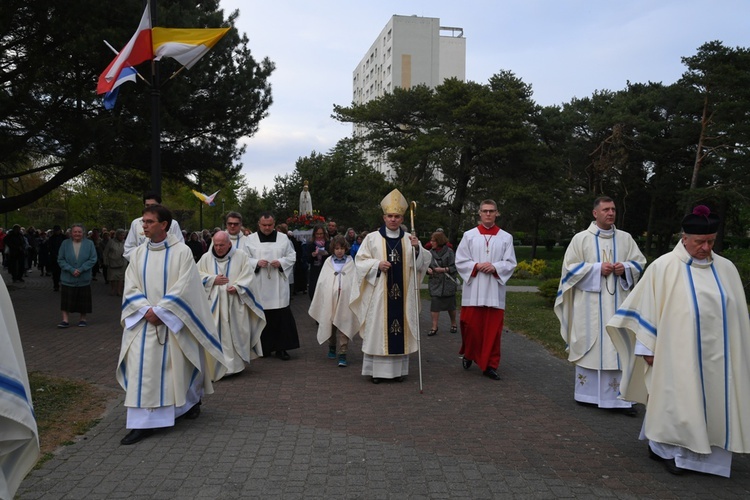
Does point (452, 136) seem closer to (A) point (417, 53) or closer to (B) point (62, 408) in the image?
(B) point (62, 408)

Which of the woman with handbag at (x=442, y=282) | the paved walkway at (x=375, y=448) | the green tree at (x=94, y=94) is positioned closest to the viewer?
the paved walkway at (x=375, y=448)

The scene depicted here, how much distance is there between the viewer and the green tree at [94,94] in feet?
47.9

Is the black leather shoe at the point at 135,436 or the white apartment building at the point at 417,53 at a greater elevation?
the white apartment building at the point at 417,53

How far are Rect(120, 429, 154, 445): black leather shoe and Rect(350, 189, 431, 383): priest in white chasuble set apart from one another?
10.4 ft

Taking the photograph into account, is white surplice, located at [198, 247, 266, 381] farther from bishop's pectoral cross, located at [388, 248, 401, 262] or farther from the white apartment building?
the white apartment building

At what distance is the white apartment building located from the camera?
79.4 metres

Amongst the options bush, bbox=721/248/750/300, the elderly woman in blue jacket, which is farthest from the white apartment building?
the elderly woman in blue jacket

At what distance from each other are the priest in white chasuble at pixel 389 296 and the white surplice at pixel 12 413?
5.50 metres

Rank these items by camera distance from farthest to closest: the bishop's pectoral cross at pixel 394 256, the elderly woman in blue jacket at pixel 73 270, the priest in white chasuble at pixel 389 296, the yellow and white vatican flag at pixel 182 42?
the elderly woman in blue jacket at pixel 73 270
the yellow and white vatican flag at pixel 182 42
the bishop's pectoral cross at pixel 394 256
the priest in white chasuble at pixel 389 296

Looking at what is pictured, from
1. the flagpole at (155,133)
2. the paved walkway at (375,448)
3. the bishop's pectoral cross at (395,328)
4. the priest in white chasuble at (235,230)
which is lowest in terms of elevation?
the paved walkway at (375,448)

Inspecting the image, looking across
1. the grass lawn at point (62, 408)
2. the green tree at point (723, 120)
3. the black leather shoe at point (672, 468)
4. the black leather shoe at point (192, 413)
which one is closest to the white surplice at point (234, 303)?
the grass lawn at point (62, 408)

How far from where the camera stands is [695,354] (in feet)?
17.0

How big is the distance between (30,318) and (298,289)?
8.14m

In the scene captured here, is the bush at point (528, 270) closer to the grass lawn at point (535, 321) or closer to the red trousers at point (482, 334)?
the grass lawn at point (535, 321)
